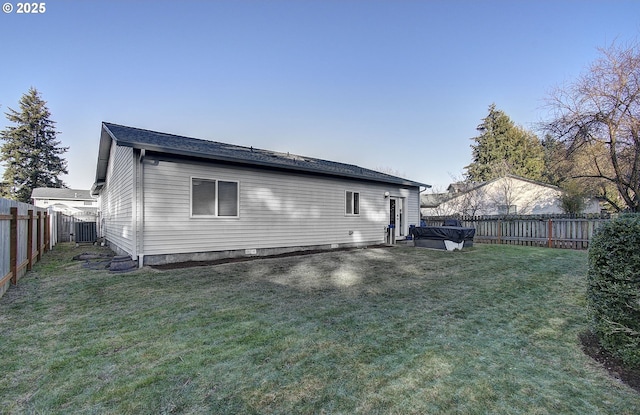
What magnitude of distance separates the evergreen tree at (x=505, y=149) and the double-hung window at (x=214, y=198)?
29.4 m

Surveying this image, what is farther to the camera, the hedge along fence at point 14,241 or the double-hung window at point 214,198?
the double-hung window at point 214,198

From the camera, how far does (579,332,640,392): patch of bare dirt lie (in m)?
2.37

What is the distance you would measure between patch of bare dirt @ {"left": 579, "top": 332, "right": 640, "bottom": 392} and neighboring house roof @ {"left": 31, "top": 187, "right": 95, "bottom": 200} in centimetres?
4390

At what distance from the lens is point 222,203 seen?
338 inches

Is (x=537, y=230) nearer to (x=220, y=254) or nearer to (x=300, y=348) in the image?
(x=220, y=254)

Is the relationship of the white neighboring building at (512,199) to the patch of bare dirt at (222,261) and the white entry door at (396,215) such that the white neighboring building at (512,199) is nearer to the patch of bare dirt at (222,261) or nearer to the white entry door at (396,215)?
the white entry door at (396,215)

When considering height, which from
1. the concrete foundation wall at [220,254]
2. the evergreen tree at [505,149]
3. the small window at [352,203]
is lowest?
the concrete foundation wall at [220,254]

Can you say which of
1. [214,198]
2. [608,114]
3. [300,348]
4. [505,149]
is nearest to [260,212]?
[214,198]

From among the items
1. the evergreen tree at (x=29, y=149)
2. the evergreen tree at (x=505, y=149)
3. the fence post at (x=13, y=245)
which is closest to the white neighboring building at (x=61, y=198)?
the evergreen tree at (x=29, y=149)

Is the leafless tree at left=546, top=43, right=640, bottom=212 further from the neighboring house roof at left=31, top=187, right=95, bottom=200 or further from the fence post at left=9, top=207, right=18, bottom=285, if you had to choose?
the neighboring house roof at left=31, top=187, right=95, bottom=200

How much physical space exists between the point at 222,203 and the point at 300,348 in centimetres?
638

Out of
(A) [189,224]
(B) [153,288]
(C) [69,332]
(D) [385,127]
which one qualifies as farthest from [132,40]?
(D) [385,127]

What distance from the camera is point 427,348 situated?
2975 mm

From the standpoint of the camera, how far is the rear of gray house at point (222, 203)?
7.41 meters
